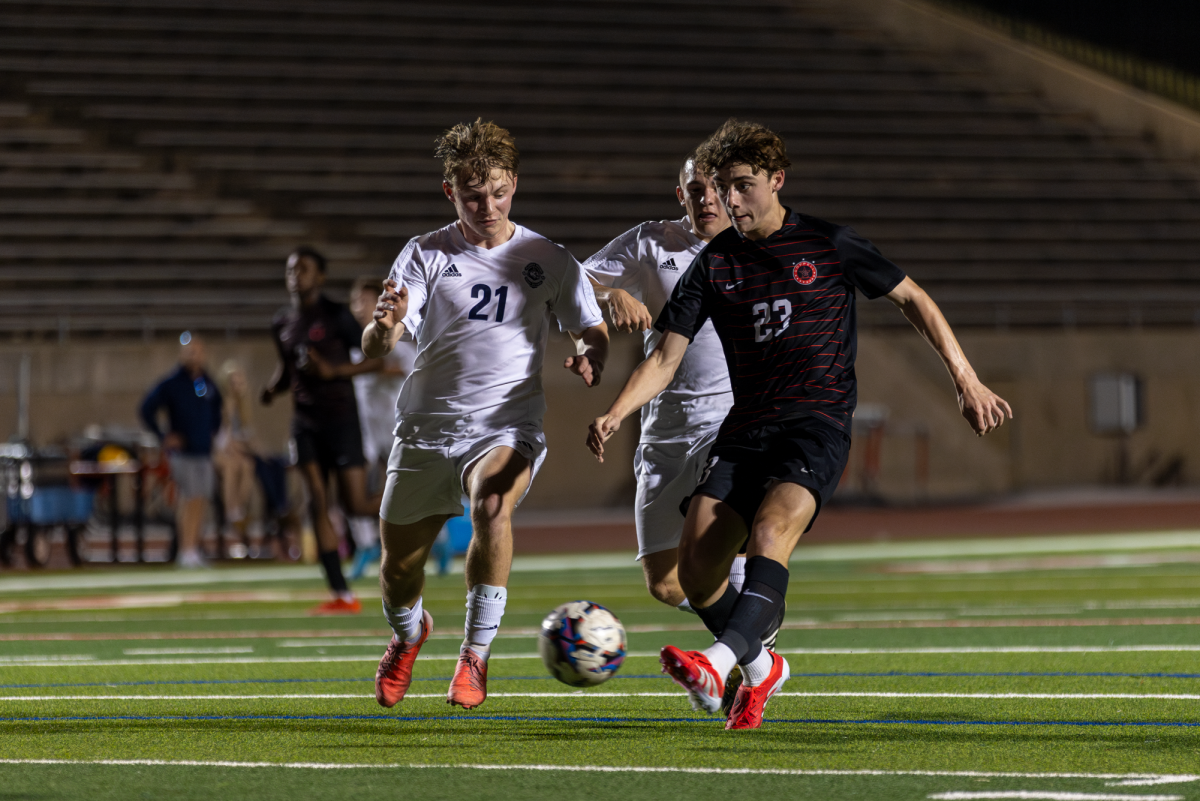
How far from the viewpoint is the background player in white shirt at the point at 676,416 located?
7.35 metres

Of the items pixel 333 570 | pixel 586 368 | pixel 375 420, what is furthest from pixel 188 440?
pixel 586 368

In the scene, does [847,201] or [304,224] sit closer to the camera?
[304,224]

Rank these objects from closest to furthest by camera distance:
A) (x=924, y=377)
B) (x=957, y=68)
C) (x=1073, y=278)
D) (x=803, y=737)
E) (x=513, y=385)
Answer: (x=803, y=737)
(x=513, y=385)
(x=924, y=377)
(x=1073, y=278)
(x=957, y=68)

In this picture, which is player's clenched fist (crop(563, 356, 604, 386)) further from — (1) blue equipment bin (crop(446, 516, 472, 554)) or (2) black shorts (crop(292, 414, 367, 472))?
(1) blue equipment bin (crop(446, 516, 472, 554))

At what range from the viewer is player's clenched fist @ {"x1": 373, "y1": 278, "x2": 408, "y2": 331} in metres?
6.36

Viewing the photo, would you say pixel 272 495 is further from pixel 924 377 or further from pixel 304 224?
pixel 924 377

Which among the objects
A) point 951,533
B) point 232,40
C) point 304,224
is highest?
point 232,40

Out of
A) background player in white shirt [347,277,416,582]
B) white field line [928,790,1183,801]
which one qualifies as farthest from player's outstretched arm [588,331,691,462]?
background player in white shirt [347,277,416,582]

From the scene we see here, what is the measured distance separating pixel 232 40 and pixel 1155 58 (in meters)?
19.2

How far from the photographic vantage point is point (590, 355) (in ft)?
21.7

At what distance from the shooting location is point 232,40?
31.4m

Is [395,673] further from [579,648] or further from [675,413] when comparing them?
[675,413]

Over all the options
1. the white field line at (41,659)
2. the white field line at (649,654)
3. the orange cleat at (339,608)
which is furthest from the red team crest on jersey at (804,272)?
the orange cleat at (339,608)

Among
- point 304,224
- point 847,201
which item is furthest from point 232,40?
point 847,201
